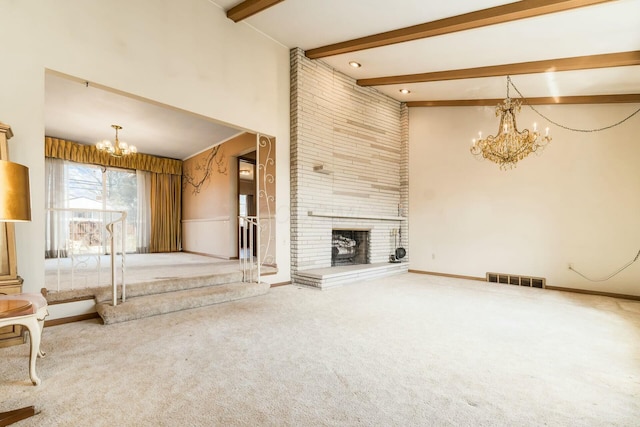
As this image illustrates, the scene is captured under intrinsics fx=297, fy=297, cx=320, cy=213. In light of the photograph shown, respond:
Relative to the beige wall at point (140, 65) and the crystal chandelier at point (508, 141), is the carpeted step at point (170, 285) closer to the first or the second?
the beige wall at point (140, 65)

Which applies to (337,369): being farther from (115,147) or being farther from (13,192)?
(115,147)

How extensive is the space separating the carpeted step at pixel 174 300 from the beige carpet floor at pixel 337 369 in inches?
5.4

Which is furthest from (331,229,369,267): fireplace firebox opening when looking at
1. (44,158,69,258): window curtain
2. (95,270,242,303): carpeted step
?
(44,158,69,258): window curtain

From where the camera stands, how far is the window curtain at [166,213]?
28.8 ft

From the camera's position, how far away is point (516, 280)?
5449 mm

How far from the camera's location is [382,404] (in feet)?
5.53

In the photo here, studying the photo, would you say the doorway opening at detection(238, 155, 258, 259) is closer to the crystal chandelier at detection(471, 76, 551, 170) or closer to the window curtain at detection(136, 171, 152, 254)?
the window curtain at detection(136, 171, 152, 254)

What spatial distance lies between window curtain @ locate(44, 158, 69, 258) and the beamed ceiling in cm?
614

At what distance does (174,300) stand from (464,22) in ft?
15.6

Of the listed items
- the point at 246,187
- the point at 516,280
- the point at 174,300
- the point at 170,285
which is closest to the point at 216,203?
the point at 246,187

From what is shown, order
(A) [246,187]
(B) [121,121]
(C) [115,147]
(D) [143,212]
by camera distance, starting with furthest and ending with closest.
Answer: (A) [246,187] → (D) [143,212] → (C) [115,147] → (B) [121,121]

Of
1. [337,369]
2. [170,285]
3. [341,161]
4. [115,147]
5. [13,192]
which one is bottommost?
[337,369]

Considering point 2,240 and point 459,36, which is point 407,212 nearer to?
point 459,36

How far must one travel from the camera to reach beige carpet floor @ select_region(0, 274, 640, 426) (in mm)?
1602
